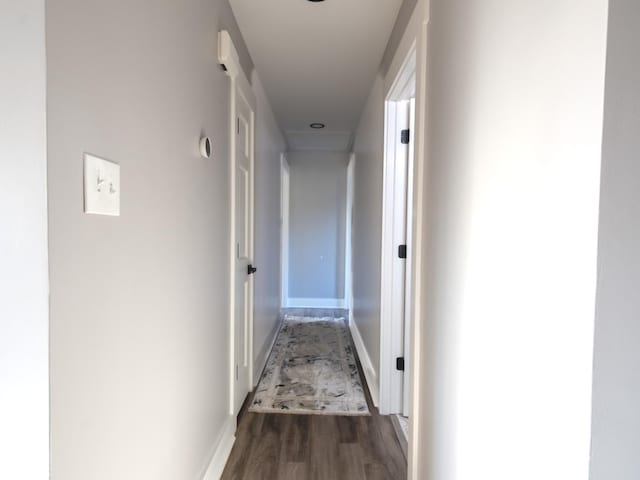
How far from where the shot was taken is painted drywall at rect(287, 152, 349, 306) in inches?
223

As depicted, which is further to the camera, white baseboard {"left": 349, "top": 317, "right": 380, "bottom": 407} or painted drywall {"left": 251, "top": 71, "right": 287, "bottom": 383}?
painted drywall {"left": 251, "top": 71, "right": 287, "bottom": 383}

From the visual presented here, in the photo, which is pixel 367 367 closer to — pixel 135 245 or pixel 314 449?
pixel 314 449

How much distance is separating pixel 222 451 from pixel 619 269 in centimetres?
192

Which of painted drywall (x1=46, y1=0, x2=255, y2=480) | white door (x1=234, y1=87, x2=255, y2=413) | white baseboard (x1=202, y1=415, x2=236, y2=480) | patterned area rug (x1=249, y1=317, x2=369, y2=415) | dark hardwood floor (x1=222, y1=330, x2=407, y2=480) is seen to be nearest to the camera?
painted drywall (x1=46, y1=0, x2=255, y2=480)

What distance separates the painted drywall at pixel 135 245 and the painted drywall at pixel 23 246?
19 mm

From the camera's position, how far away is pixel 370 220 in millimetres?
2908

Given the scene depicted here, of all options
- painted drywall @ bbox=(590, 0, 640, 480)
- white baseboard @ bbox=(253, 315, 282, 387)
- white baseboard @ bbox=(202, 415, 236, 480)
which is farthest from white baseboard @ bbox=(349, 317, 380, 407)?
painted drywall @ bbox=(590, 0, 640, 480)

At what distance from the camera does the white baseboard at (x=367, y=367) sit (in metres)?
2.52

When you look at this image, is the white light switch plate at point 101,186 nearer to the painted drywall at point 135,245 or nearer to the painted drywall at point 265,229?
the painted drywall at point 135,245

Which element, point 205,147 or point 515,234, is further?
point 205,147

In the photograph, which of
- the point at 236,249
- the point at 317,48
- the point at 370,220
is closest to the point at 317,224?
the point at 370,220

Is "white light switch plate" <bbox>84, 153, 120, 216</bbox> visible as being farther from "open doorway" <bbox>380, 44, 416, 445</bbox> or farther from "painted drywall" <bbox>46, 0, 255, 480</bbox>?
"open doorway" <bbox>380, 44, 416, 445</bbox>

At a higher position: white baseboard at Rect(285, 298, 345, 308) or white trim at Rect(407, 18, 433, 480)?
white trim at Rect(407, 18, 433, 480)

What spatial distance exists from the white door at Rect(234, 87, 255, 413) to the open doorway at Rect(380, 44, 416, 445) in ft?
2.96
